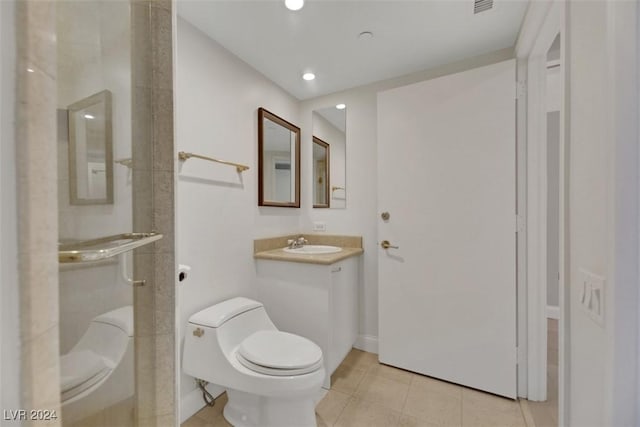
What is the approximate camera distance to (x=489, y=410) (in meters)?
1.54

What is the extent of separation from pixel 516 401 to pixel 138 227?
7.50ft

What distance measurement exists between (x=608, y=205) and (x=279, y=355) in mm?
1345

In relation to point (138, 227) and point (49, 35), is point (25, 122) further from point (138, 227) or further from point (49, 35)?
point (138, 227)

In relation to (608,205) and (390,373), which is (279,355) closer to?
(390,373)

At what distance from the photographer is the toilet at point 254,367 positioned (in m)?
1.23

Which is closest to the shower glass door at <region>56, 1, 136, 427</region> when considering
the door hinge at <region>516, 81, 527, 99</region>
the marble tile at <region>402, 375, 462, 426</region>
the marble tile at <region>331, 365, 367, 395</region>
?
the marble tile at <region>331, 365, 367, 395</region>

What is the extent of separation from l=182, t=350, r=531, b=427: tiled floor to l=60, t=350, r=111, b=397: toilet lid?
110 centimetres

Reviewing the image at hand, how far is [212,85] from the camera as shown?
1.67 metres

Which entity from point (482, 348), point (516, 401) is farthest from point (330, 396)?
point (516, 401)

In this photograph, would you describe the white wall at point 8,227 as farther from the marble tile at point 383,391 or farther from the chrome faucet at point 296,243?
the chrome faucet at point 296,243

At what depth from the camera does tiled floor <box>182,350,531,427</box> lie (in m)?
1.46

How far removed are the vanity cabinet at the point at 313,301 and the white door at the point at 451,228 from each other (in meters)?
0.32

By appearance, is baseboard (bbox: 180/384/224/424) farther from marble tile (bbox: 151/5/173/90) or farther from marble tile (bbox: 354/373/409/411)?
marble tile (bbox: 151/5/173/90)

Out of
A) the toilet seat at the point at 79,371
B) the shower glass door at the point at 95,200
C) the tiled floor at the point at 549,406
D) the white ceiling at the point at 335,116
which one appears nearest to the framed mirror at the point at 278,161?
the white ceiling at the point at 335,116
